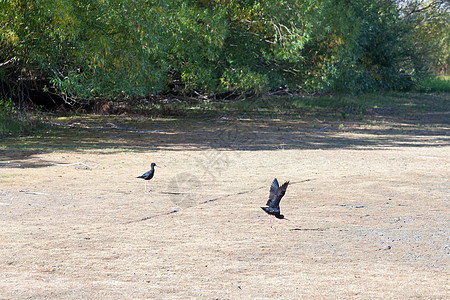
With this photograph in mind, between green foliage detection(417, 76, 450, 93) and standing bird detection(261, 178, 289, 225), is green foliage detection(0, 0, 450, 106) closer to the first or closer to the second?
standing bird detection(261, 178, 289, 225)

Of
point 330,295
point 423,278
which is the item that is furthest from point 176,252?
point 423,278

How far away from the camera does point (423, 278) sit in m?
4.80

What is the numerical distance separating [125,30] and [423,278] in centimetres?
1029

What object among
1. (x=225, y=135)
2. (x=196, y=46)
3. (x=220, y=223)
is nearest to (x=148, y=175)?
(x=220, y=223)

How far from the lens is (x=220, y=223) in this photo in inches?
261

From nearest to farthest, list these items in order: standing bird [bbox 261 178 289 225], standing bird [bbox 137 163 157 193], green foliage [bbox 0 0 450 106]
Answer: standing bird [bbox 261 178 289 225]
standing bird [bbox 137 163 157 193]
green foliage [bbox 0 0 450 106]

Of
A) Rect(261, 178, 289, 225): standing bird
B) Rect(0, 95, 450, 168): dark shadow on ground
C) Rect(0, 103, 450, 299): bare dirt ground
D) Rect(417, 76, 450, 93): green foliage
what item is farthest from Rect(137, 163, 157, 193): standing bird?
Rect(417, 76, 450, 93): green foliage

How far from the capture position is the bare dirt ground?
468 cm

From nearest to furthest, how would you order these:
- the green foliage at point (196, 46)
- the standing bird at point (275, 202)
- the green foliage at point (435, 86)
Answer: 1. the standing bird at point (275, 202)
2. the green foliage at point (196, 46)
3. the green foliage at point (435, 86)

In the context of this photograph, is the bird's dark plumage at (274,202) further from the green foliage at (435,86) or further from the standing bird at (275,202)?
the green foliage at (435,86)

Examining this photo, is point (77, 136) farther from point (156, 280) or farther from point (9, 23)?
point (156, 280)

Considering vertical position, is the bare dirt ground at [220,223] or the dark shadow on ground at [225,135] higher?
the bare dirt ground at [220,223]

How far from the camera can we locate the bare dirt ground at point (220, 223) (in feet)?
15.3

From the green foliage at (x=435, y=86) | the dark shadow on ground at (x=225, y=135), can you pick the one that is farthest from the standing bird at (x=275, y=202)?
the green foliage at (x=435, y=86)
